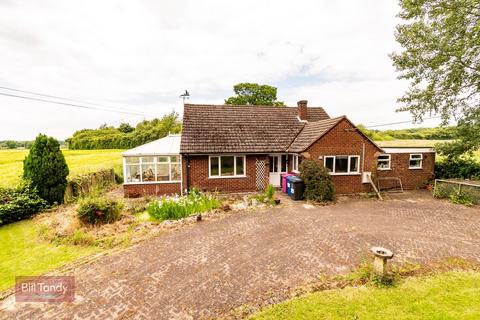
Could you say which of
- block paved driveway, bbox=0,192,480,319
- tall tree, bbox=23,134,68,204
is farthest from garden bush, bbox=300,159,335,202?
tall tree, bbox=23,134,68,204

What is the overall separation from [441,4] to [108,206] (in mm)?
21890

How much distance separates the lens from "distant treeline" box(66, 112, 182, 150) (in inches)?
1553

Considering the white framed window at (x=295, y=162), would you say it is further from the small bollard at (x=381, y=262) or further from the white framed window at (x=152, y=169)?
the small bollard at (x=381, y=262)

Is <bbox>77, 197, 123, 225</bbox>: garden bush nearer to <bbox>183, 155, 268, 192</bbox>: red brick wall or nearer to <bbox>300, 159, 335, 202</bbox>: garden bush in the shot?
<bbox>183, 155, 268, 192</bbox>: red brick wall

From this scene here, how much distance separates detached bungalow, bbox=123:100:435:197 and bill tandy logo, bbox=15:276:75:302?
8.78 metres

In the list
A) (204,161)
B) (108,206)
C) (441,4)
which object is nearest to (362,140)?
(441,4)

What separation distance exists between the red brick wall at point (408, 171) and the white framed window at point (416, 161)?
220mm

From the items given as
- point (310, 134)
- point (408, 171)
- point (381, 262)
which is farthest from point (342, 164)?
point (381, 262)

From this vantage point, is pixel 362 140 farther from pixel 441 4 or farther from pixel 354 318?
pixel 354 318

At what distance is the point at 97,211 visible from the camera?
10352 millimetres

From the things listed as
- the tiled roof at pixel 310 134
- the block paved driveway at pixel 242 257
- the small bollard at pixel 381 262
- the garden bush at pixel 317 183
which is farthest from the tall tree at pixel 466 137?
the small bollard at pixel 381 262

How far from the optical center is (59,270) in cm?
698

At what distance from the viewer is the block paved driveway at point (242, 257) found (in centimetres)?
538

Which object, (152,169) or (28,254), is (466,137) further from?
(28,254)
